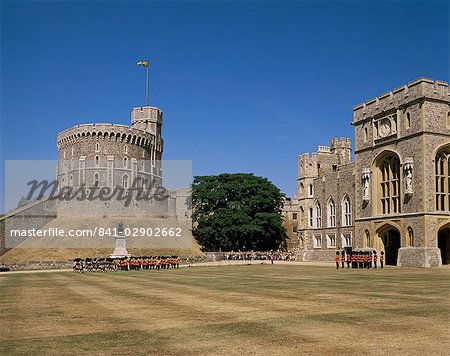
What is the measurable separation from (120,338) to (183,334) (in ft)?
3.63

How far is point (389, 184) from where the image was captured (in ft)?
145

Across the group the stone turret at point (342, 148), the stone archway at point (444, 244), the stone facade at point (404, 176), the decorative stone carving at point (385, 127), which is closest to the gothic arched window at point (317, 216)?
the stone facade at point (404, 176)

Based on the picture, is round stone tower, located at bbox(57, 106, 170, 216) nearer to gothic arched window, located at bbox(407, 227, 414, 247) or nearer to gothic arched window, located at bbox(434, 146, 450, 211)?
gothic arched window, located at bbox(407, 227, 414, 247)

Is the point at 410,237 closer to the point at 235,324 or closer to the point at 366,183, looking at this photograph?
the point at 366,183

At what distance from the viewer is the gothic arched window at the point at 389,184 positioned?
43.3 meters

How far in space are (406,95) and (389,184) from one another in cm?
773

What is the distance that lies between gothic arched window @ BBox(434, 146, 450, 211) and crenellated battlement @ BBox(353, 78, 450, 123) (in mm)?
4353

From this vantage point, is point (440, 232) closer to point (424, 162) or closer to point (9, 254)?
point (424, 162)

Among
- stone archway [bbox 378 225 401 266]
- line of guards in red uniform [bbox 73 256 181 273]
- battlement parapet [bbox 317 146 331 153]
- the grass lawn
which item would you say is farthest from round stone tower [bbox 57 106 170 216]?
the grass lawn

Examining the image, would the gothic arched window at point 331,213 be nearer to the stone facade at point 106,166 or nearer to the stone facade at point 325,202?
the stone facade at point 325,202

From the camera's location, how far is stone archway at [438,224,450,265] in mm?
42250

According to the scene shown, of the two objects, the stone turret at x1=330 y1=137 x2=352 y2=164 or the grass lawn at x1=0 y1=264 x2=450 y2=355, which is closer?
the grass lawn at x1=0 y1=264 x2=450 y2=355

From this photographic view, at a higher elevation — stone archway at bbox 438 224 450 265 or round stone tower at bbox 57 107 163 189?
round stone tower at bbox 57 107 163 189

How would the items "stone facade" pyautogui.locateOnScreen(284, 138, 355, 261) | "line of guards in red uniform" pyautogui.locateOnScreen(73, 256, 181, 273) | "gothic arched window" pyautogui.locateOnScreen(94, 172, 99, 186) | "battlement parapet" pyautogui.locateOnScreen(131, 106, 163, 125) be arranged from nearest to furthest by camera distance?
1. "line of guards in red uniform" pyautogui.locateOnScreen(73, 256, 181, 273)
2. "stone facade" pyautogui.locateOnScreen(284, 138, 355, 261)
3. "gothic arched window" pyautogui.locateOnScreen(94, 172, 99, 186)
4. "battlement parapet" pyautogui.locateOnScreen(131, 106, 163, 125)
